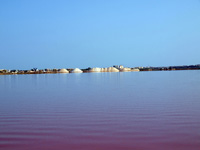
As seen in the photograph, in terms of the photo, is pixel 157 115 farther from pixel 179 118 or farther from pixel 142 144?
pixel 142 144

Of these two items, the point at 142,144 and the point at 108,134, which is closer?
the point at 142,144

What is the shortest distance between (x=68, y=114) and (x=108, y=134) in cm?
242

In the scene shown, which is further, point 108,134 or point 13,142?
point 108,134

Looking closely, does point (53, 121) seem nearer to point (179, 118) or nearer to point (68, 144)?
point (68, 144)

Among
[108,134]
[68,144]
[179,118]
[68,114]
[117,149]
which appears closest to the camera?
[117,149]

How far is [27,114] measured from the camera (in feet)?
22.3

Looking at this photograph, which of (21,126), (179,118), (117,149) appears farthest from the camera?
(179,118)

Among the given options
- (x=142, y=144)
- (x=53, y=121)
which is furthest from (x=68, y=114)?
(x=142, y=144)

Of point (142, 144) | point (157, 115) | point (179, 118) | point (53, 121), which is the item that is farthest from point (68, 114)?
point (142, 144)

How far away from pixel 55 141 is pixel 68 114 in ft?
8.38

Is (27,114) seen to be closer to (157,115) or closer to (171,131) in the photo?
(157,115)

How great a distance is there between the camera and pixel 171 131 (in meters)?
4.51

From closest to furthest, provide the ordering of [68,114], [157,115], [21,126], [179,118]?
1. [21,126]
2. [179,118]
3. [157,115]
4. [68,114]

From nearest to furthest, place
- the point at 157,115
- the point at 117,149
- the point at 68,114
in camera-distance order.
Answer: the point at 117,149 → the point at 157,115 → the point at 68,114
